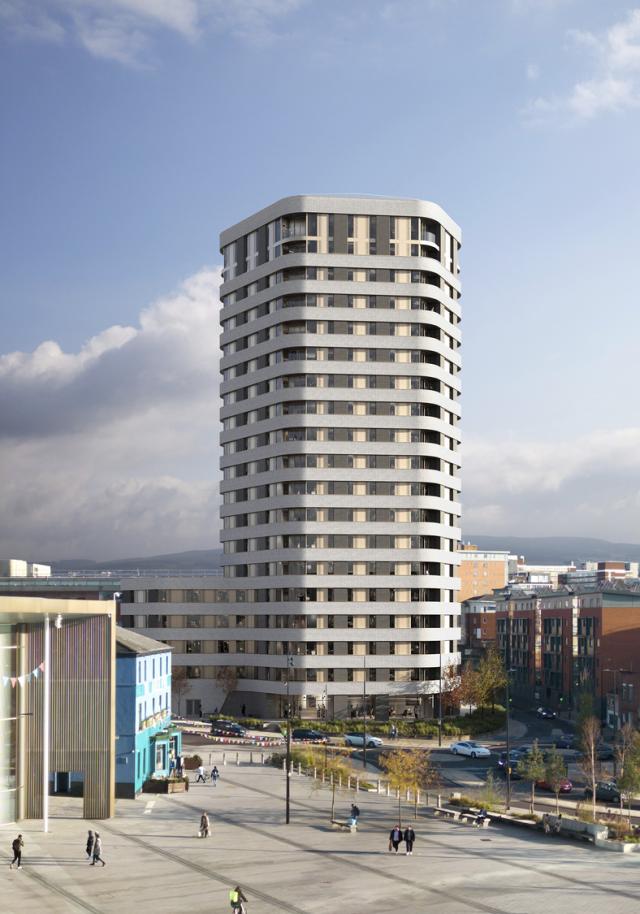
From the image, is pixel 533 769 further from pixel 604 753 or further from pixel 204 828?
pixel 604 753

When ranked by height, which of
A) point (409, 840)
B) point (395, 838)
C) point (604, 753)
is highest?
point (409, 840)

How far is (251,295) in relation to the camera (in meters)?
140

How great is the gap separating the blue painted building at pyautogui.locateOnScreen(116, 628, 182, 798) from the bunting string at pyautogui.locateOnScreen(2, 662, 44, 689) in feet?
28.8

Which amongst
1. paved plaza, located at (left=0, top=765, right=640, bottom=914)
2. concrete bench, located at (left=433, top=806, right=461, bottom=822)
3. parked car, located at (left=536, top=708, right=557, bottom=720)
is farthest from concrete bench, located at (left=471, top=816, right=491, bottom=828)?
parked car, located at (left=536, top=708, right=557, bottom=720)

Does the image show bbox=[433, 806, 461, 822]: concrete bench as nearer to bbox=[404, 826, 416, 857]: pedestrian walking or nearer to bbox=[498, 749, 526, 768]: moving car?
bbox=[404, 826, 416, 857]: pedestrian walking

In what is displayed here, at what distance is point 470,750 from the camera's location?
103 m

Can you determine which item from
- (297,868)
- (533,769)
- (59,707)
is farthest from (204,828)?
(533,769)

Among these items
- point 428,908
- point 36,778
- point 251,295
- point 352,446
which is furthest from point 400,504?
point 428,908

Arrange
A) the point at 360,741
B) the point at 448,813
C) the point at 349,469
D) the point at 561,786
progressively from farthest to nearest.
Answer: the point at 349,469 < the point at 360,741 < the point at 561,786 < the point at 448,813

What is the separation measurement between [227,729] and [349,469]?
33.2 meters

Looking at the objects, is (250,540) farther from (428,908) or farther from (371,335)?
(428,908)

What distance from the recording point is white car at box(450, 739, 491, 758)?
336ft

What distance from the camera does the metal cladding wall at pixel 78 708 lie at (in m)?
63.7

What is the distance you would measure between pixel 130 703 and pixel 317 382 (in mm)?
66889
